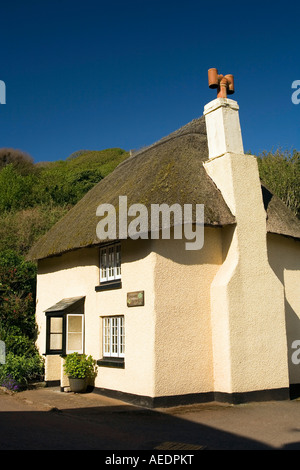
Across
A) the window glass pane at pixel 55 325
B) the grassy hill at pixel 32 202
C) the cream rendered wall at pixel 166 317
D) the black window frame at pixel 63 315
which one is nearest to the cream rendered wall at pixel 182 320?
the cream rendered wall at pixel 166 317

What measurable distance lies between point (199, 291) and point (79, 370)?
4.02 meters

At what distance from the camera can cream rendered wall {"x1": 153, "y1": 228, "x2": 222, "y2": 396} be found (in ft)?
35.6

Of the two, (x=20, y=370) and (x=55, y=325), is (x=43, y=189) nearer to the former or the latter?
(x=55, y=325)

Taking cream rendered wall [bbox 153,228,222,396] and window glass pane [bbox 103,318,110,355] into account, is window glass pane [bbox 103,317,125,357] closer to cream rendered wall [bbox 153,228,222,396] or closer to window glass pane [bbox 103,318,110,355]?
window glass pane [bbox 103,318,110,355]

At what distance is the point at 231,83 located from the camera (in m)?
13.3

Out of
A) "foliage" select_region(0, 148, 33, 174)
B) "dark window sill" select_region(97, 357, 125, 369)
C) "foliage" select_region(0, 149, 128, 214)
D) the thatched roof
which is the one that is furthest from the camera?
"foliage" select_region(0, 148, 33, 174)

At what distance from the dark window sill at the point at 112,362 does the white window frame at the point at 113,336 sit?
0.29ft

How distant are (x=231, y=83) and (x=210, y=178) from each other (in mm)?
2923

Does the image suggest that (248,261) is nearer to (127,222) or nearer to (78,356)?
(127,222)

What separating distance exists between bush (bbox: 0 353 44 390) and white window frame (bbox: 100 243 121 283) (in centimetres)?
384

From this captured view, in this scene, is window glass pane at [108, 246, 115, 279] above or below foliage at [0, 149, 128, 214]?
below

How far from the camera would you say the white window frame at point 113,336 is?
40.1 feet

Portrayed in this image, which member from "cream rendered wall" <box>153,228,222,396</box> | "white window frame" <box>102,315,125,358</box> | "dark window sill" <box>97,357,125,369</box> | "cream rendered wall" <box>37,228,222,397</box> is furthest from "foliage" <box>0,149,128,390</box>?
"cream rendered wall" <box>153,228,222,396</box>
